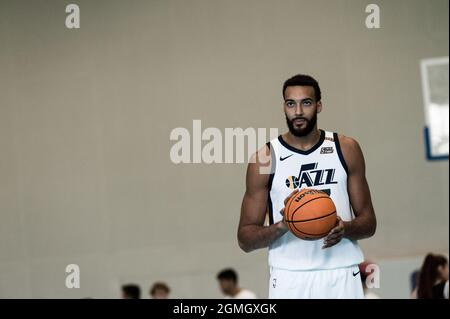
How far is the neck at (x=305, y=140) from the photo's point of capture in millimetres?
4051

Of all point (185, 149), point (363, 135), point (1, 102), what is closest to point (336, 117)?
point (363, 135)

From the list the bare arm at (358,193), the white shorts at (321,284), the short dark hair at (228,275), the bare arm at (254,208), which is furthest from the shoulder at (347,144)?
the short dark hair at (228,275)

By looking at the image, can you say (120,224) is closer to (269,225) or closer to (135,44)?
A: (135,44)

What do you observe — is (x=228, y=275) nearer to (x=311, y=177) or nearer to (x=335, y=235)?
(x=311, y=177)

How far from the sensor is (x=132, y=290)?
6980 millimetres

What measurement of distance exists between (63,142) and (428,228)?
3.23 metres

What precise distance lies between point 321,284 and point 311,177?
1.74 ft

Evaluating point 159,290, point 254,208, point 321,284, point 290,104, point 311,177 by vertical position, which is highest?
point 290,104

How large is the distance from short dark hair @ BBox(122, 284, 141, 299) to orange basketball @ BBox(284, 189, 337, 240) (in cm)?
349

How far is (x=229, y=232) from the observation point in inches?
278

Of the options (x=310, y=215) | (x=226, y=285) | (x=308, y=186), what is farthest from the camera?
(x=226, y=285)

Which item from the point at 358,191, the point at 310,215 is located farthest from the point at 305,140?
the point at 310,215

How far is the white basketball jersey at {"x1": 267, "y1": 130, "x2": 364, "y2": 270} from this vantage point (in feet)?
13.1

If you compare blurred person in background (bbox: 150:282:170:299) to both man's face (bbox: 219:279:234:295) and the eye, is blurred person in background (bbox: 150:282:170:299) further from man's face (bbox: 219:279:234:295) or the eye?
the eye
